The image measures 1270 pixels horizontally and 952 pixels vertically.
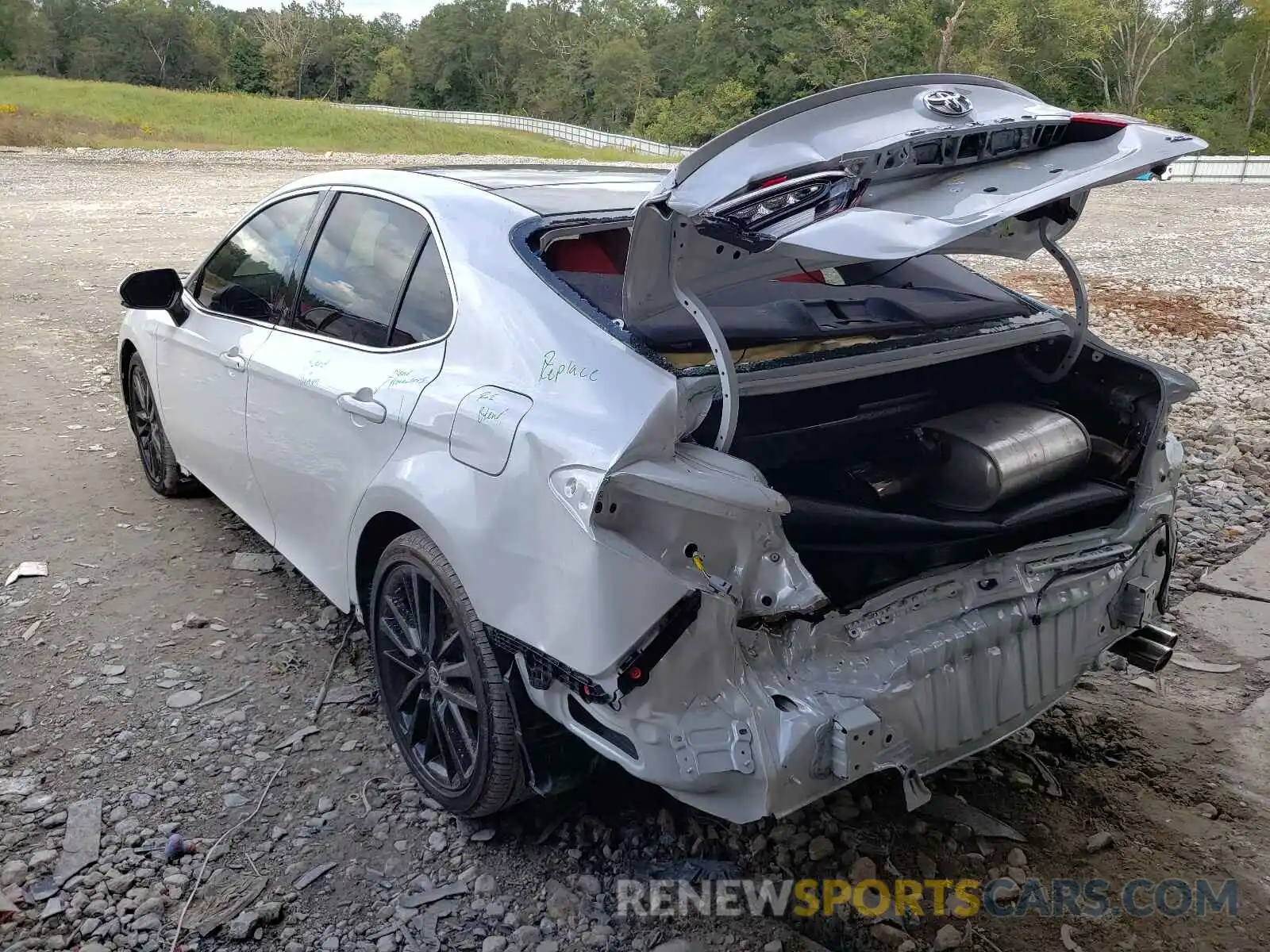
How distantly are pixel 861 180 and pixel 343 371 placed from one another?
1623mm

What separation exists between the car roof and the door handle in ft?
2.33

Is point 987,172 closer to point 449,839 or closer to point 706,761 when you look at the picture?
point 706,761

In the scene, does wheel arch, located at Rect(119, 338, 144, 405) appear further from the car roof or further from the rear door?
the rear door

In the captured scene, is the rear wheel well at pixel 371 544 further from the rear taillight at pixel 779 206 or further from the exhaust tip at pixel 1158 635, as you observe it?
the exhaust tip at pixel 1158 635

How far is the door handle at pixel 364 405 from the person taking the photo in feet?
9.13

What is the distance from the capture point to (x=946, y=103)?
2.37m

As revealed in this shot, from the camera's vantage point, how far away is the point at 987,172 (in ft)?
7.84

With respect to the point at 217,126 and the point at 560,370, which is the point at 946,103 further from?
the point at 217,126

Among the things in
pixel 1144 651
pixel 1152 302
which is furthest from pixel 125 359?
pixel 1152 302

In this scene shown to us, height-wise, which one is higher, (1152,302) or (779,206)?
(779,206)

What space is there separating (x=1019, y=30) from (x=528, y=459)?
58575mm

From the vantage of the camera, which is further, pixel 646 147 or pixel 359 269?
pixel 646 147

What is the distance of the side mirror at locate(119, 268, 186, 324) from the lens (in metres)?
4.16

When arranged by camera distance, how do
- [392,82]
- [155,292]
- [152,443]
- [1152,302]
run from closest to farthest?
1. [155,292]
2. [152,443]
3. [1152,302]
4. [392,82]
